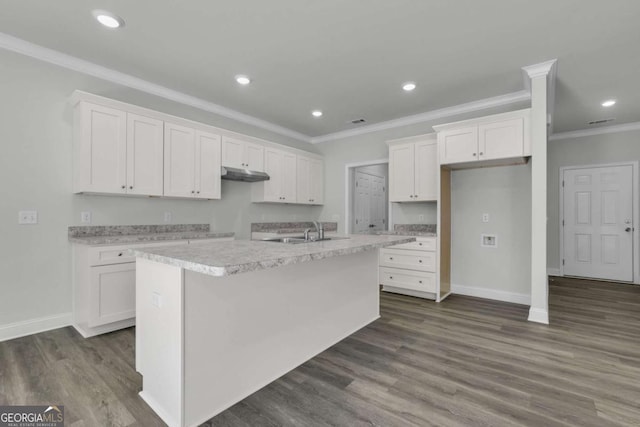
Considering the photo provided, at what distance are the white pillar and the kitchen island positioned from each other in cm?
190

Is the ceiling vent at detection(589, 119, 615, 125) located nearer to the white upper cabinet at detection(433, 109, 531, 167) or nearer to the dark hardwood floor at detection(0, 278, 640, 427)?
the white upper cabinet at detection(433, 109, 531, 167)

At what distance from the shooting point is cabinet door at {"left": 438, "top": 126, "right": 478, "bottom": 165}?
12.5 feet

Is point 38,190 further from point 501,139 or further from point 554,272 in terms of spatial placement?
point 554,272

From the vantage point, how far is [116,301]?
2.91m

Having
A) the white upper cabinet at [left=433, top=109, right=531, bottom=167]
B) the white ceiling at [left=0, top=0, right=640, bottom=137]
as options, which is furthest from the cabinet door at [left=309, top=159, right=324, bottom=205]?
the white upper cabinet at [left=433, top=109, right=531, bottom=167]

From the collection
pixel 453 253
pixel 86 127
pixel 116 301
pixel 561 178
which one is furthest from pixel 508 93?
pixel 116 301

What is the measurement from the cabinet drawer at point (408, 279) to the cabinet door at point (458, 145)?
154 centimetres

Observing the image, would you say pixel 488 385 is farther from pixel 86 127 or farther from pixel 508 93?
pixel 86 127

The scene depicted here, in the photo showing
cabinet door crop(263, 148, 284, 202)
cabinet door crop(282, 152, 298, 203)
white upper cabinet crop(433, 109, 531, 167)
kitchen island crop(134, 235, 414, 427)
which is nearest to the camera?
kitchen island crop(134, 235, 414, 427)

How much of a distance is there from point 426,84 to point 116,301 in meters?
4.06

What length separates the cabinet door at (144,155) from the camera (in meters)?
3.22

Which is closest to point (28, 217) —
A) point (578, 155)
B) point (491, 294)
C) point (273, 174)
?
point (273, 174)

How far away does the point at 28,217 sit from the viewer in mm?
2848

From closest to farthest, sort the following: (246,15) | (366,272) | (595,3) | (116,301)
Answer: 1. (595,3)
2. (246,15)
3. (116,301)
4. (366,272)
